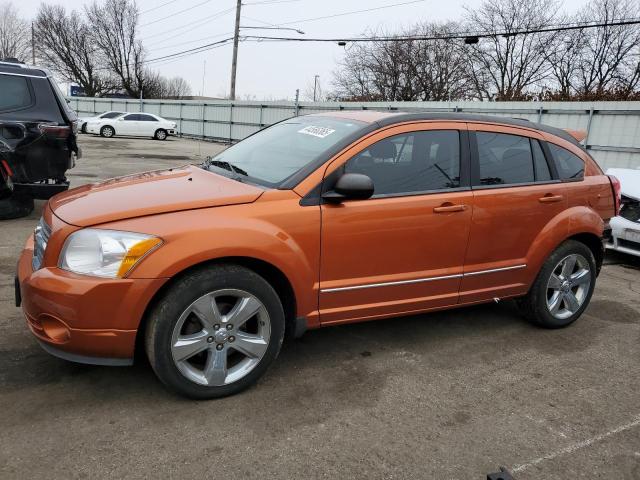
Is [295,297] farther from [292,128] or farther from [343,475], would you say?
[292,128]

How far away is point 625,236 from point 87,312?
630cm

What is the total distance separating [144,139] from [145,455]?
28.1 metres

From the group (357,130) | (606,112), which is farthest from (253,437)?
(606,112)

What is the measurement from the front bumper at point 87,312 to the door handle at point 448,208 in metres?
1.84

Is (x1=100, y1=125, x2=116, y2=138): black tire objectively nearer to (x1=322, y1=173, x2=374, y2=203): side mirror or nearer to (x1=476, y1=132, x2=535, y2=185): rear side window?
(x1=476, y1=132, x2=535, y2=185): rear side window

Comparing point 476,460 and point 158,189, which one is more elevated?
point 158,189

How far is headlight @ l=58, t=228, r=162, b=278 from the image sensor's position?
2.72 meters

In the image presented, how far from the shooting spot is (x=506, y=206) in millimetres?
3898

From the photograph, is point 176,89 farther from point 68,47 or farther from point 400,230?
point 400,230

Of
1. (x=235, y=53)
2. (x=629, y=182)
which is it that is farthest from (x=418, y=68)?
(x=629, y=182)

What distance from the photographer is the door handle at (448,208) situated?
11.8ft

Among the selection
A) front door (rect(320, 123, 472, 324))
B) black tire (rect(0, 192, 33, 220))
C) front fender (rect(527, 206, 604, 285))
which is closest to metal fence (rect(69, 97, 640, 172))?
front door (rect(320, 123, 472, 324))

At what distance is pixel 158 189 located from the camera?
321 centimetres

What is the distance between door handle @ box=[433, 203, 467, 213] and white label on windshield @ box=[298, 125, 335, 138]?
87 centimetres
